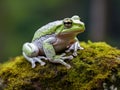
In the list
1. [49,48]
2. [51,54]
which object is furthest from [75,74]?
[49,48]

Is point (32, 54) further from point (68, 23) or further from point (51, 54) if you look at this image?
point (68, 23)

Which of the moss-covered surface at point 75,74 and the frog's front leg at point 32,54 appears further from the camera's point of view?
the frog's front leg at point 32,54

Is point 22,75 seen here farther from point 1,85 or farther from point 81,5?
point 81,5

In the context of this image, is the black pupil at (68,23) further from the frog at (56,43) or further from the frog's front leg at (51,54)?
the frog's front leg at (51,54)

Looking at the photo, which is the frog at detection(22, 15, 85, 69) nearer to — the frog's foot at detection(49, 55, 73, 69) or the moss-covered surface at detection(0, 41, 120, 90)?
the frog's foot at detection(49, 55, 73, 69)

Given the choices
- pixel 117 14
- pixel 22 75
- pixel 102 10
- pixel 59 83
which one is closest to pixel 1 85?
pixel 22 75

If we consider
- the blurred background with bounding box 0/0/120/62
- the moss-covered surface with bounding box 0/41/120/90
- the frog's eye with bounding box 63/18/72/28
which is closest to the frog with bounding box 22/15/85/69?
the frog's eye with bounding box 63/18/72/28

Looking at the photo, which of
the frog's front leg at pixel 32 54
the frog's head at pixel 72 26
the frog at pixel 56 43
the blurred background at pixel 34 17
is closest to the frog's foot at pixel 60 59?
the frog at pixel 56 43
